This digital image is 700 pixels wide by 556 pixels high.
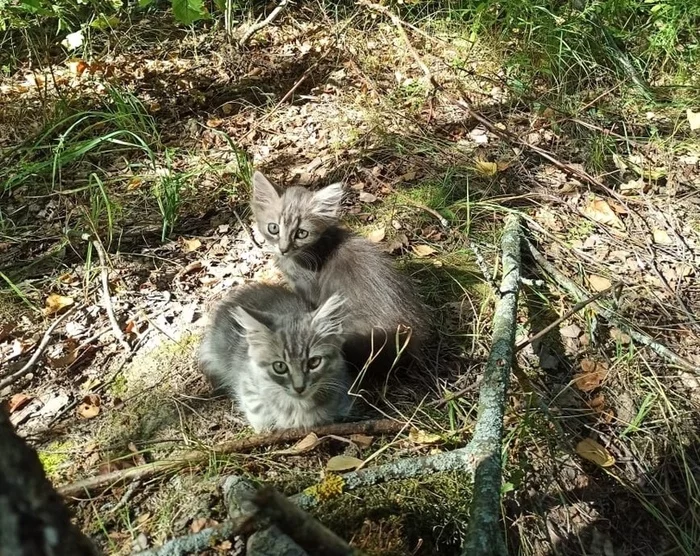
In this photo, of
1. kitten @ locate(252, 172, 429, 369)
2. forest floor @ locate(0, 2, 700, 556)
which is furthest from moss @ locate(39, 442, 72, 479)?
kitten @ locate(252, 172, 429, 369)

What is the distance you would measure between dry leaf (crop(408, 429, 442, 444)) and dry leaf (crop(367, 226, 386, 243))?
146 cm

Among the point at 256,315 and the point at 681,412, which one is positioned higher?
the point at 256,315

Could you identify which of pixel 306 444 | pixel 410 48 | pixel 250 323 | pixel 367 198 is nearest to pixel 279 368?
pixel 250 323

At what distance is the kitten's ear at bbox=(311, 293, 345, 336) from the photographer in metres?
2.67

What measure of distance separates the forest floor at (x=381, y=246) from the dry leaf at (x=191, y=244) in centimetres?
1

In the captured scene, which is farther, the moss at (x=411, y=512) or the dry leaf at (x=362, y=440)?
the dry leaf at (x=362, y=440)

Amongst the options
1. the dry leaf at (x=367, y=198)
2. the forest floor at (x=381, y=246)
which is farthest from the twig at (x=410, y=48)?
the dry leaf at (x=367, y=198)

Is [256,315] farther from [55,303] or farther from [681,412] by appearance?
[681,412]

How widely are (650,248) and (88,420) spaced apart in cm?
320

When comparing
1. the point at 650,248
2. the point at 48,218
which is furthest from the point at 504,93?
the point at 48,218

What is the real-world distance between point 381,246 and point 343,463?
1.56 meters

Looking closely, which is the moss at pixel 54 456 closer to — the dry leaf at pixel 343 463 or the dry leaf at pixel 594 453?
the dry leaf at pixel 343 463

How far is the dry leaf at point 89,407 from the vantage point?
2.78 meters

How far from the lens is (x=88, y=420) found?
9.07 feet
